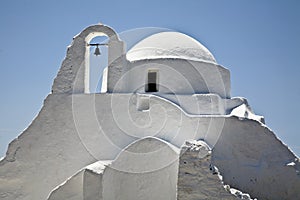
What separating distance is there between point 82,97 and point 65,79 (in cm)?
98

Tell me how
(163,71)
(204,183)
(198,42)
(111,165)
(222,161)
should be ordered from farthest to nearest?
(198,42) → (163,71) → (222,161) → (111,165) → (204,183)

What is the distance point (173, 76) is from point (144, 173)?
4106 mm

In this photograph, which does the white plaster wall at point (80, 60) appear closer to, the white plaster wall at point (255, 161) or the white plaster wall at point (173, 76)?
the white plaster wall at point (173, 76)

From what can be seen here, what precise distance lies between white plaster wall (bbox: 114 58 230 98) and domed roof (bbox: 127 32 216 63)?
1.34 ft

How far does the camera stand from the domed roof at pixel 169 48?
13.2 m

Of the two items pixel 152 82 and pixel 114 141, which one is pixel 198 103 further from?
pixel 114 141

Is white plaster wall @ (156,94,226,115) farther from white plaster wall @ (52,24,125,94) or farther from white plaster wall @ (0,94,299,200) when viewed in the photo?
white plaster wall @ (52,24,125,94)

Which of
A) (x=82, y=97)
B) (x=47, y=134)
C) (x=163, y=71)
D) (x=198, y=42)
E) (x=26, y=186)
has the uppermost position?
(x=198, y=42)

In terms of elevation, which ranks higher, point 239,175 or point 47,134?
point 47,134

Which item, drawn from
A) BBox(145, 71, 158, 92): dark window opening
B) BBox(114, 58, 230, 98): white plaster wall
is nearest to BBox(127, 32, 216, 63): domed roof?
BBox(114, 58, 230, 98): white plaster wall

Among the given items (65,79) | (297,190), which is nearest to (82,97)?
(65,79)

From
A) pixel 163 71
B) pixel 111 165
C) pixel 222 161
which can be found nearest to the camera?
pixel 111 165

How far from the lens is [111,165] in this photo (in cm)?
960

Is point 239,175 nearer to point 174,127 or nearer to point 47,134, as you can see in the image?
point 174,127
